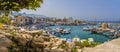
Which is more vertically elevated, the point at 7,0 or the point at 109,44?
the point at 7,0

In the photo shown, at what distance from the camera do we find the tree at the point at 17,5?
34.8ft

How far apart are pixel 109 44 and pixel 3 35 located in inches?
180

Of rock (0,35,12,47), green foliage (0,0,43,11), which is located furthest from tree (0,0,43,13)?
rock (0,35,12,47)

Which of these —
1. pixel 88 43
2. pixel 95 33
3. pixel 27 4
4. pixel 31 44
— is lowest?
pixel 95 33

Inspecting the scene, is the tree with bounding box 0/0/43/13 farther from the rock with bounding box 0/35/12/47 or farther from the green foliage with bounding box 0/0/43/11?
the rock with bounding box 0/35/12/47

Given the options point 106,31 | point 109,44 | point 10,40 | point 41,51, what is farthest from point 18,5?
point 106,31

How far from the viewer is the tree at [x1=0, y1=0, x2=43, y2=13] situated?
10.6 m

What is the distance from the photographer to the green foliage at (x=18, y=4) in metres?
10.6

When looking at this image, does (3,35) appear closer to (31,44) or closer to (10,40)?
(10,40)

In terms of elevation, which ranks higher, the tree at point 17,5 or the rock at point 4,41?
the tree at point 17,5

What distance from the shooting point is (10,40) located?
11352mm

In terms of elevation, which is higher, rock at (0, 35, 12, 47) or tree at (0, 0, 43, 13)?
tree at (0, 0, 43, 13)

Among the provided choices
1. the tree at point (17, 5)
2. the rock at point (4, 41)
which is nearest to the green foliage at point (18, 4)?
the tree at point (17, 5)

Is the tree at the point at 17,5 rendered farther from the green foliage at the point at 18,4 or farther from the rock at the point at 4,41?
the rock at the point at 4,41
